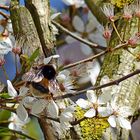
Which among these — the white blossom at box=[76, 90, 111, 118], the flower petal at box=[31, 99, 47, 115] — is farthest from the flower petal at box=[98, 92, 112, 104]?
the flower petal at box=[31, 99, 47, 115]

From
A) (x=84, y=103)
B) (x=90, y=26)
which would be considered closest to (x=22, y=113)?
(x=84, y=103)

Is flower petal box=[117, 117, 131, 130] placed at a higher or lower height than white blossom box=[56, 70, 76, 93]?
lower

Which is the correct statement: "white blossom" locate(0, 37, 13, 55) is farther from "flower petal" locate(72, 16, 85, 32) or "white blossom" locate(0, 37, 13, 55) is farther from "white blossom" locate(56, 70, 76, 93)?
"flower petal" locate(72, 16, 85, 32)

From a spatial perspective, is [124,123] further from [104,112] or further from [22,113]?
[22,113]

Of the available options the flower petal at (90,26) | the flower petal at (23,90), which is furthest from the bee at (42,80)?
the flower petal at (90,26)

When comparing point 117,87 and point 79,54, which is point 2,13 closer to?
point 117,87

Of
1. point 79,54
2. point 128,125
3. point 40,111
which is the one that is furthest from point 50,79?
point 79,54

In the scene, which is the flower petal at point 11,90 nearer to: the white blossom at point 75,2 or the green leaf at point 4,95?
the green leaf at point 4,95

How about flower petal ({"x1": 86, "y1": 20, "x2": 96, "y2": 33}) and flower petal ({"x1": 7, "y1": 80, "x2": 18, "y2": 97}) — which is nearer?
flower petal ({"x1": 7, "y1": 80, "x2": 18, "y2": 97})
